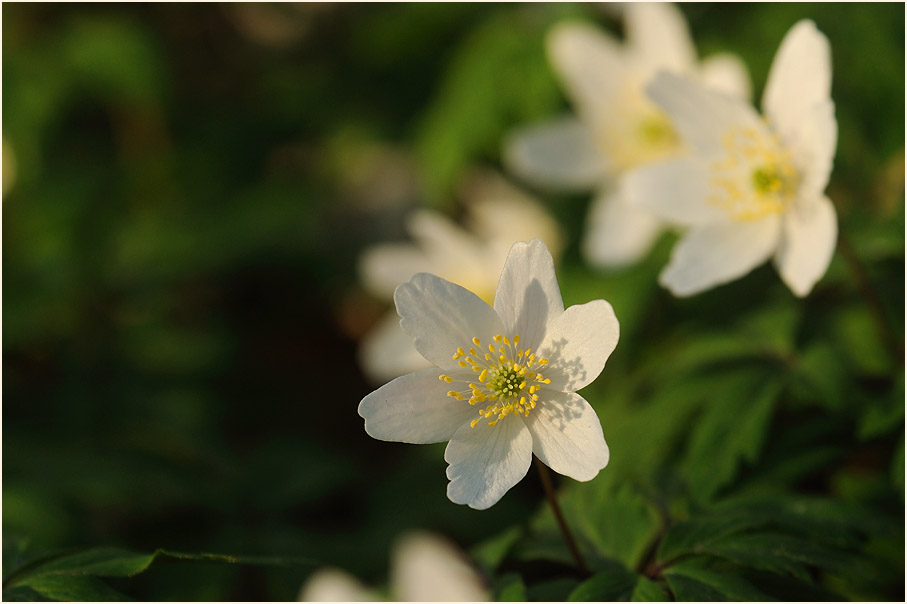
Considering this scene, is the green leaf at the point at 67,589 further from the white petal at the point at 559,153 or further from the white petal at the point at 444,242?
the white petal at the point at 559,153

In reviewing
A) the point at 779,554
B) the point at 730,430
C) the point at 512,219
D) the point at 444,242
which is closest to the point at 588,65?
the point at 512,219

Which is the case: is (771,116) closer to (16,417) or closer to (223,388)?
(223,388)

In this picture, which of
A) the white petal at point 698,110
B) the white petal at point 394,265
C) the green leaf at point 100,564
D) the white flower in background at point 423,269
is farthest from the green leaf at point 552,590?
the white petal at point 394,265

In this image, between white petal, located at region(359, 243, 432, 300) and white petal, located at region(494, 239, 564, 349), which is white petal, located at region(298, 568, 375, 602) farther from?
white petal, located at region(359, 243, 432, 300)

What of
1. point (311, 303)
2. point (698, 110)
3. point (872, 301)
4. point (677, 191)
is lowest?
point (872, 301)

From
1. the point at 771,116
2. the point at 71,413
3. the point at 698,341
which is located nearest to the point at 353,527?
the point at 71,413

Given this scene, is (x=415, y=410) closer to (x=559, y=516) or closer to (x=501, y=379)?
(x=501, y=379)
